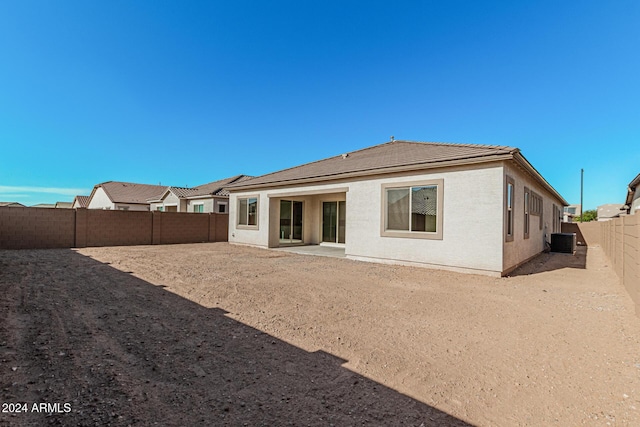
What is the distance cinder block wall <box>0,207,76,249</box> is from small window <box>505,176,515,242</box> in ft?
61.9

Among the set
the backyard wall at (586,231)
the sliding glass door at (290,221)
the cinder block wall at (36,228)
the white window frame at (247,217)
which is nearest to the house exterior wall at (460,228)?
the sliding glass door at (290,221)

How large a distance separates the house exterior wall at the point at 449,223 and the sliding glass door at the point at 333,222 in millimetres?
2635

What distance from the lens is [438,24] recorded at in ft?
39.9

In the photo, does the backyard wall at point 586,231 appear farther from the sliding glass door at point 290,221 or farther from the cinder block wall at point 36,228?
the cinder block wall at point 36,228

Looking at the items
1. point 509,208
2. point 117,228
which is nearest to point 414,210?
point 509,208

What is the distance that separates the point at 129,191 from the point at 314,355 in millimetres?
40150

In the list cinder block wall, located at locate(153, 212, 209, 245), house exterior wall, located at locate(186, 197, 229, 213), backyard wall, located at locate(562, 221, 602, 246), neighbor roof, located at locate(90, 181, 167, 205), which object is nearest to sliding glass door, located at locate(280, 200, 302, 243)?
cinder block wall, located at locate(153, 212, 209, 245)

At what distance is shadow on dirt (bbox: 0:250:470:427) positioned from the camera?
220 cm

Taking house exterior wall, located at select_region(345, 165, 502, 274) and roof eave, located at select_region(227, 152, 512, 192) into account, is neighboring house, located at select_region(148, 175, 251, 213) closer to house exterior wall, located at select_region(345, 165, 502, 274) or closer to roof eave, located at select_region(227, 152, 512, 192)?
roof eave, located at select_region(227, 152, 512, 192)

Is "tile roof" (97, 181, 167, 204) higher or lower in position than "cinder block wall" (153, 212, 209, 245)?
higher

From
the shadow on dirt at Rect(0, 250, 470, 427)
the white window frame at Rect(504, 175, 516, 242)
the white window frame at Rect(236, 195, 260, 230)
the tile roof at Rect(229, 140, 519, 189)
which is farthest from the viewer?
the white window frame at Rect(236, 195, 260, 230)

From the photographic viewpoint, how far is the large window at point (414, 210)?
360 inches

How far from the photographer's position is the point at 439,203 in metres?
9.02

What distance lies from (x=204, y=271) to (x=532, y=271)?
10.3 metres
